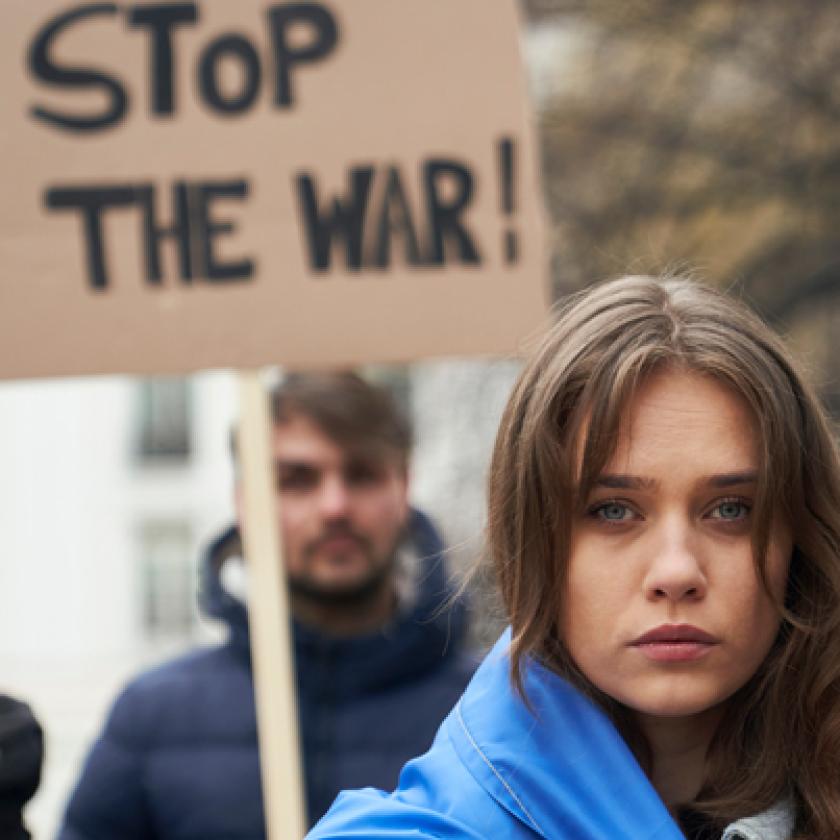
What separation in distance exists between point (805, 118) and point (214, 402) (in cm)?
1695

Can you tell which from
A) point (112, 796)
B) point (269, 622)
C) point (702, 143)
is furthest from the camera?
point (702, 143)

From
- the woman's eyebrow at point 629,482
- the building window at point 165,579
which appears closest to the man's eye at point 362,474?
the woman's eyebrow at point 629,482

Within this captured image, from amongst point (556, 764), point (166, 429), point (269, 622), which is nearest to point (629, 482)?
point (556, 764)

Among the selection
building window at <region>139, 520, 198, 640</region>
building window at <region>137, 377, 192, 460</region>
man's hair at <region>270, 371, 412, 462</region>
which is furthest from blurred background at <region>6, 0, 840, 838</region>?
building window at <region>139, 520, 198, 640</region>

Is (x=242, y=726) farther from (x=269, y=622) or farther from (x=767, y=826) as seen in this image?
(x=767, y=826)

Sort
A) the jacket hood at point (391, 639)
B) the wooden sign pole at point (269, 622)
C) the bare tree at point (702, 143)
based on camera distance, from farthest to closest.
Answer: the bare tree at point (702, 143), the jacket hood at point (391, 639), the wooden sign pole at point (269, 622)

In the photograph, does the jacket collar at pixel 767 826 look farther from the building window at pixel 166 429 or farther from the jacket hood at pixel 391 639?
the building window at pixel 166 429

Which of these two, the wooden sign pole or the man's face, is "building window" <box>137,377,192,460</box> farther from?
the wooden sign pole

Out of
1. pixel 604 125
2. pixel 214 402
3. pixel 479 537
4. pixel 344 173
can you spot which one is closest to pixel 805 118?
pixel 604 125

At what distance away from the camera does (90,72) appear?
270cm

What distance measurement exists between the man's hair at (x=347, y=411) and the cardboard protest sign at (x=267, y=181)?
52cm

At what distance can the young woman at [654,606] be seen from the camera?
5.04 feet

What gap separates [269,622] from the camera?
2535 mm

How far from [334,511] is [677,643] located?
1588 mm
